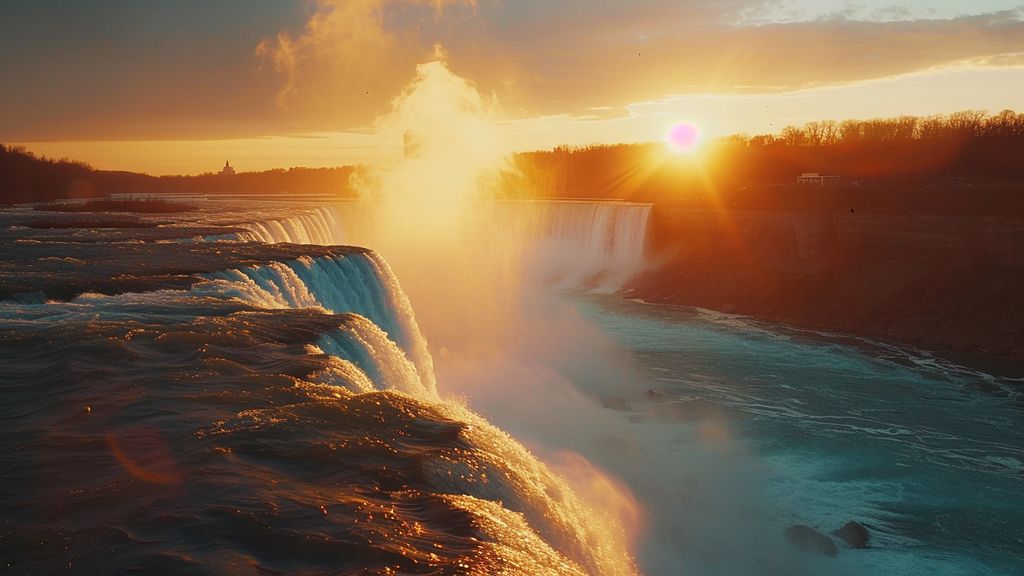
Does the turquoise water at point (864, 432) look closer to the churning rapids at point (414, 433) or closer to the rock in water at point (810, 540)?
the churning rapids at point (414, 433)

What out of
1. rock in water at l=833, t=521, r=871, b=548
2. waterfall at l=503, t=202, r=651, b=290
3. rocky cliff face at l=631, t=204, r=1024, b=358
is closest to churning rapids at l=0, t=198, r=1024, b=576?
rock in water at l=833, t=521, r=871, b=548

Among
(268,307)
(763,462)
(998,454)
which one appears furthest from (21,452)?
(998,454)

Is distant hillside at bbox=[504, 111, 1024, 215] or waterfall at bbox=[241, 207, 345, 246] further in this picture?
distant hillside at bbox=[504, 111, 1024, 215]

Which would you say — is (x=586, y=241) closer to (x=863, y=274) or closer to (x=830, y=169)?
(x=863, y=274)

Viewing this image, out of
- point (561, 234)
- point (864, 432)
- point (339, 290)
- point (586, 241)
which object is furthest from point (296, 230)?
point (561, 234)

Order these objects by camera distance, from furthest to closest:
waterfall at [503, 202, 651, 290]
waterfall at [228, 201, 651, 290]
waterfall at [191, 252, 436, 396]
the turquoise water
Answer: waterfall at [228, 201, 651, 290], waterfall at [503, 202, 651, 290], waterfall at [191, 252, 436, 396], the turquoise water

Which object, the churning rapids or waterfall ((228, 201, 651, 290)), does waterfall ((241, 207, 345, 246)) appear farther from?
waterfall ((228, 201, 651, 290))

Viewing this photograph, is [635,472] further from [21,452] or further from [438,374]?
[21,452]
